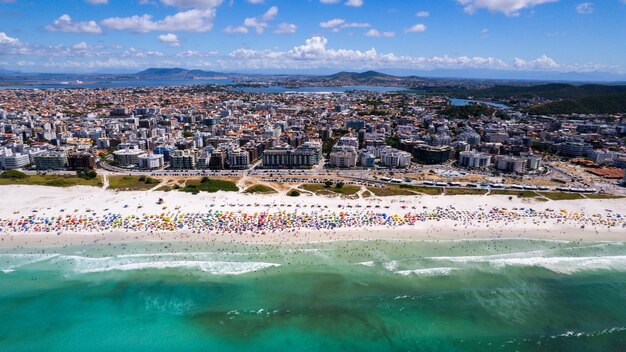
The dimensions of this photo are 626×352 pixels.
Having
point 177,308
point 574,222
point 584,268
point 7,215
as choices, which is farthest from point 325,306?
point 7,215

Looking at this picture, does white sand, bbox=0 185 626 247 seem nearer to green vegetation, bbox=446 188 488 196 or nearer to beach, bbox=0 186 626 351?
beach, bbox=0 186 626 351

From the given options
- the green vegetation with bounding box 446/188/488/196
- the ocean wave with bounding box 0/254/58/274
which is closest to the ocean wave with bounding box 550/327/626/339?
the green vegetation with bounding box 446/188/488/196

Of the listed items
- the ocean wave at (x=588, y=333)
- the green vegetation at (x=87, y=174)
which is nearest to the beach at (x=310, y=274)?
the ocean wave at (x=588, y=333)

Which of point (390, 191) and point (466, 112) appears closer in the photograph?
point (390, 191)

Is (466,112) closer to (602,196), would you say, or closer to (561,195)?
(602,196)

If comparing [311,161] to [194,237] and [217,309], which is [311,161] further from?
[217,309]

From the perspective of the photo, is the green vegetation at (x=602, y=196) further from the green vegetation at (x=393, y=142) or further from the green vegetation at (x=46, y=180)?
the green vegetation at (x=46, y=180)

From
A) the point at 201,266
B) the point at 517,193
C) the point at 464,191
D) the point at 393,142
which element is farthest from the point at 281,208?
the point at 393,142
